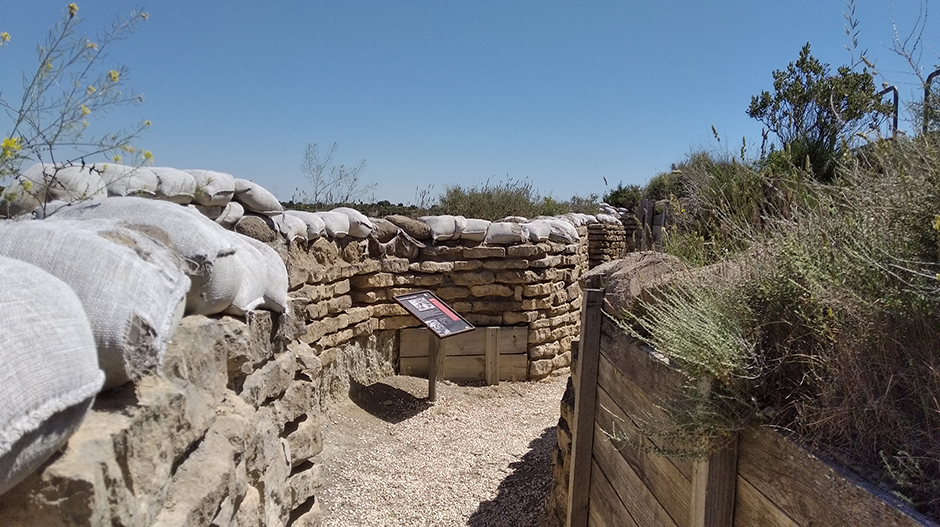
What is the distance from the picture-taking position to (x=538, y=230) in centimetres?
701

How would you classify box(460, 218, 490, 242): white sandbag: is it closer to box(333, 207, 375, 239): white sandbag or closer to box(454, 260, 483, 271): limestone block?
box(454, 260, 483, 271): limestone block

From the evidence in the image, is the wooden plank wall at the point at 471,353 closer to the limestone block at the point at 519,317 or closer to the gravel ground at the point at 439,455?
the limestone block at the point at 519,317

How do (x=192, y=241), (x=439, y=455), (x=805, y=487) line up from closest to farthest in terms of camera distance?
1. (x=805, y=487)
2. (x=192, y=241)
3. (x=439, y=455)

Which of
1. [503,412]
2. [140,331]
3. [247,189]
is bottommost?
[503,412]

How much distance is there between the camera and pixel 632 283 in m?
2.45

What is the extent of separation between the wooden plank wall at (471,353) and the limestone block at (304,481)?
163 inches

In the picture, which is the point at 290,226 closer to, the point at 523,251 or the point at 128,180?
the point at 128,180

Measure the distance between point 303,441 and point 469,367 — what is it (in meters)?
4.54

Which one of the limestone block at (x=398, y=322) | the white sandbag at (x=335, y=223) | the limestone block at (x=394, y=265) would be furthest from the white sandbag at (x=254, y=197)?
the limestone block at (x=398, y=322)

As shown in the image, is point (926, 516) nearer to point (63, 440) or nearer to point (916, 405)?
point (916, 405)

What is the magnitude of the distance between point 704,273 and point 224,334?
157 centimetres

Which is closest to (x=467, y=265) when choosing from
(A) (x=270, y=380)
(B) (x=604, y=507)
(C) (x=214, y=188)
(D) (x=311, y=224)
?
(D) (x=311, y=224)

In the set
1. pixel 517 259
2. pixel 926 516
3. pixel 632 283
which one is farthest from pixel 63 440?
pixel 517 259

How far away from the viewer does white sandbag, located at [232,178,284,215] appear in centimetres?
413
